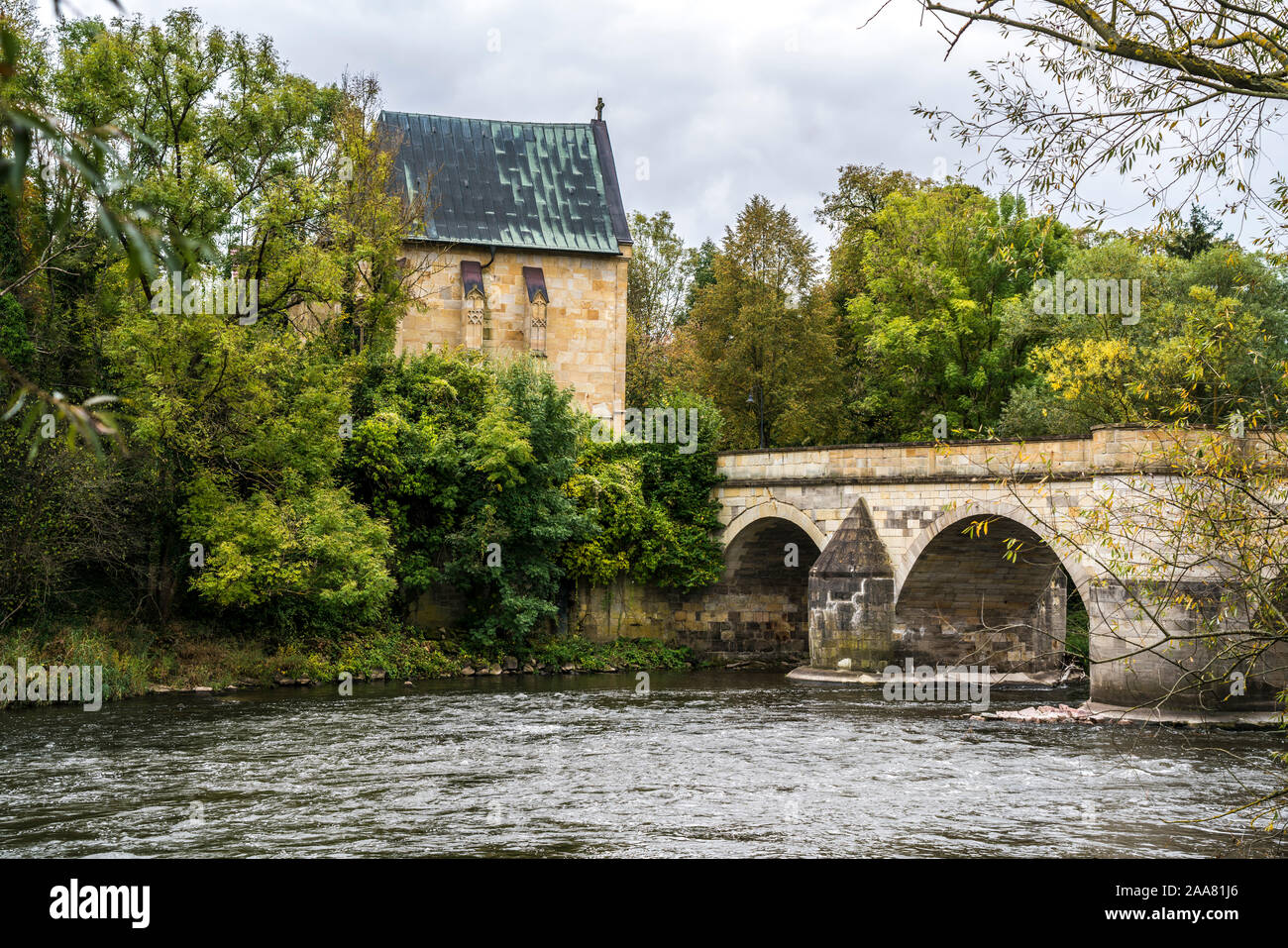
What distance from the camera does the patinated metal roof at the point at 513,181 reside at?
35.5m

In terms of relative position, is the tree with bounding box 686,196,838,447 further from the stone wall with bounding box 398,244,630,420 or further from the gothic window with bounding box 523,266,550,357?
the gothic window with bounding box 523,266,550,357

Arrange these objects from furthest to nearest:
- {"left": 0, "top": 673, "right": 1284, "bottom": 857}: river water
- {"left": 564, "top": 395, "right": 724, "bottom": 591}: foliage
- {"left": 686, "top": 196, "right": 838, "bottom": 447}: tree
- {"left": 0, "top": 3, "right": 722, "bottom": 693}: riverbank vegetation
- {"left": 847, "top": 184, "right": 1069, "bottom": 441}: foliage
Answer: {"left": 686, "top": 196, "right": 838, "bottom": 447}: tree → {"left": 847, "top": 184, "right": 1069, "bottom": 441}: foliage → {"left": 564, "top": 395, "right": 724, "bottom": 591}: foliage → {"left": 0, "top": 3, "right": 722, "bottom": 693}: riverbank vegetation → {"left": 0, "top": 673, "right": 1284, "bottom": 857}: river water

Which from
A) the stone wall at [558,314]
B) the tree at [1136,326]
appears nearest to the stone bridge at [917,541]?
the tree at [1136,326]

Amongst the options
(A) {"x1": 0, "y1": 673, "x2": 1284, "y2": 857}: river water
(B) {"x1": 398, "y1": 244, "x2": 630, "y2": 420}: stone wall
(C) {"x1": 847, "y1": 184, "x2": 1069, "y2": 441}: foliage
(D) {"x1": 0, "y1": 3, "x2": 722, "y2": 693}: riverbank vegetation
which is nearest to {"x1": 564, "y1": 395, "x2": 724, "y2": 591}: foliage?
(D) {"x1": 0, "y1": 3, "x2": 722, "y2": 693}: riverbank vegetation

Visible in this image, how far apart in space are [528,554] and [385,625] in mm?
3530

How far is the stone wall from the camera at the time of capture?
35.2 m

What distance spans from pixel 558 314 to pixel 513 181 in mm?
4410

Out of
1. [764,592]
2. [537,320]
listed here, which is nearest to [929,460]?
[764,592]

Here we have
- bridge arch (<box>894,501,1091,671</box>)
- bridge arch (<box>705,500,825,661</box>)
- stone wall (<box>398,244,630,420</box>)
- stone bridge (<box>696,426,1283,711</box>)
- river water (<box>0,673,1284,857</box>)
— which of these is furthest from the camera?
stone wall (<box>398,244,630,420</box>)

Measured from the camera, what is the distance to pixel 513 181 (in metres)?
37.0

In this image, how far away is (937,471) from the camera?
2552 cm

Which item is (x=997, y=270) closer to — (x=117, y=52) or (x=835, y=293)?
(x=835, y=293)

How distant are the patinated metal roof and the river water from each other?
1793 centimetres

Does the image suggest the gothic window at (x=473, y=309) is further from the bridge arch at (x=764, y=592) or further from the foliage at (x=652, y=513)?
the bridge arch at (x=764, y=592)
